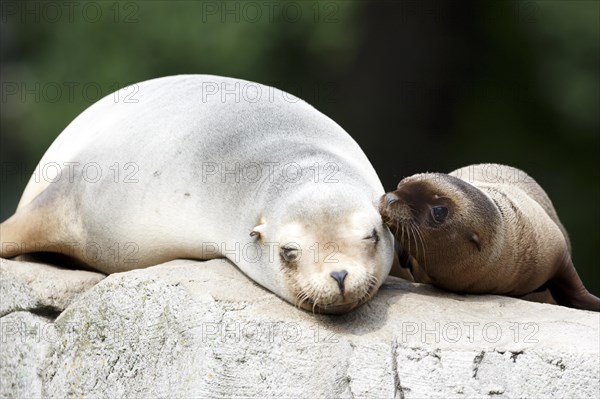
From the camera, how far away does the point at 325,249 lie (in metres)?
5.21

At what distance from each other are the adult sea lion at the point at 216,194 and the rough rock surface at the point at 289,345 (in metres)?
0.22

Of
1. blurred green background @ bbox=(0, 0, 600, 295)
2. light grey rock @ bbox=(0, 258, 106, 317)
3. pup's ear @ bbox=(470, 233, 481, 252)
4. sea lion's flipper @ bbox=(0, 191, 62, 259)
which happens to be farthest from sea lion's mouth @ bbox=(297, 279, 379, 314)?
blurred green background @ bbox=(0, 0, 600, 295)

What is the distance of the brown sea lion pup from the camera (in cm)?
573

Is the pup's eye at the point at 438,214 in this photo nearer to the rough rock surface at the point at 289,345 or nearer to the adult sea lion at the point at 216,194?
the adult sea lion at the point at 216,194

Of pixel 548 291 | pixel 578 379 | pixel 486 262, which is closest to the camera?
pixel 578 379

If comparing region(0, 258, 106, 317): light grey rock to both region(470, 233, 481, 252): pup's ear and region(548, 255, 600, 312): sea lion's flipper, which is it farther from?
region(548, 255, 600, 312): sea lion's flipper

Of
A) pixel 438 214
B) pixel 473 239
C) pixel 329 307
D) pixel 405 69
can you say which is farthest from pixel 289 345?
pixel 405 69

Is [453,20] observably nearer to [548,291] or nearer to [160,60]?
[160,60]

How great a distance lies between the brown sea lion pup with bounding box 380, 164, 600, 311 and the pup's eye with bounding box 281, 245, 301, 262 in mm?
602

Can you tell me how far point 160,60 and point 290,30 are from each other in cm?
188

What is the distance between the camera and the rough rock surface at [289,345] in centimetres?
507

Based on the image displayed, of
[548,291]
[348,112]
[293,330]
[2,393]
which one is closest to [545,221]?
[548,291]

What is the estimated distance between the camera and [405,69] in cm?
1345

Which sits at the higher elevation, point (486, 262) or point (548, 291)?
point (486, 262)
